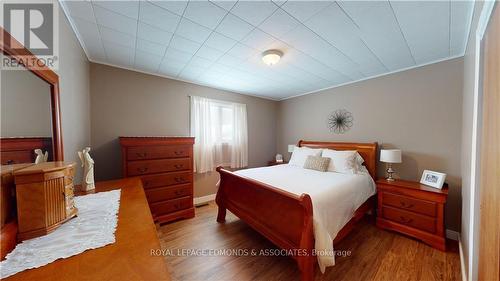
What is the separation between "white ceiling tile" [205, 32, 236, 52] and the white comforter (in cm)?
171

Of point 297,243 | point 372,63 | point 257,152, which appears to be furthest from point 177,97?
point 372,63

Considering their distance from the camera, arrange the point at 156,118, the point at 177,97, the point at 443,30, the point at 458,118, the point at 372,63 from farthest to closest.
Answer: the point at 177,97 → the point at 156,118 → the point at 372,63 → the point at 458,118 → the point at 443,30

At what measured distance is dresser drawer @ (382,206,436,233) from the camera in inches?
80.0

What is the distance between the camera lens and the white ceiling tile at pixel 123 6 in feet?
4.43

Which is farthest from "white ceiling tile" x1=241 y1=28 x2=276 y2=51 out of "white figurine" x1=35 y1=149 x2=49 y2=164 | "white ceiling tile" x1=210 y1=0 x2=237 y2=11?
"white figurine" x1=35 y1=149 x2=49 y2=164

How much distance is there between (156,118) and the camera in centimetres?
292

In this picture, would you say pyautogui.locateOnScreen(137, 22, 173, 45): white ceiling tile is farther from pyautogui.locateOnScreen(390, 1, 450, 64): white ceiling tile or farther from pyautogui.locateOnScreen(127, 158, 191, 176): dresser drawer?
pyautogui.locateOnScreen(390, 1, 450, 64): white ceiling tile

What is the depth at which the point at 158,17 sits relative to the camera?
1.51 m

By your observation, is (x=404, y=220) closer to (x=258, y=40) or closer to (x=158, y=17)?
(x=258, y=40)

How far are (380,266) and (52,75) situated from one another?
10.5 feet

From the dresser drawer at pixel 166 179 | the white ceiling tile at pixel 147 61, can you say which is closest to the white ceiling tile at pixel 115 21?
the white ceiling tile at pixel 147 61

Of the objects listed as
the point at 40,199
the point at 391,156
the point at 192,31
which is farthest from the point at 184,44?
the point at 391,156

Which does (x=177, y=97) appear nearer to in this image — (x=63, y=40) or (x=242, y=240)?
(x=63, y=40)

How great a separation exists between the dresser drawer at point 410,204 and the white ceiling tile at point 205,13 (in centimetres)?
295
